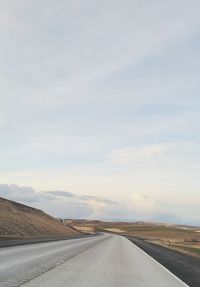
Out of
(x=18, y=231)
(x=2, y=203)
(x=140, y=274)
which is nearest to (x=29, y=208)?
(x=2, y=203)

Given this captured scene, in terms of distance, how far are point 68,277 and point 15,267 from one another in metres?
2.72

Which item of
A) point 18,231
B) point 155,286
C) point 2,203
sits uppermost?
point 2,203

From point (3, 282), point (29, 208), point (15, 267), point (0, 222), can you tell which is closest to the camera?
point (3, 282)

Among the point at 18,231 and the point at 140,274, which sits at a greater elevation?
the point at 18,231

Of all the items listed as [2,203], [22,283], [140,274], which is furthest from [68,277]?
[2,203]

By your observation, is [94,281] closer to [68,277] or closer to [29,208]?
[68,277]

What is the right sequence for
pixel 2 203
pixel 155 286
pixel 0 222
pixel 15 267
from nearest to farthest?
pixel 155 286
pixel 15 267
pixel 0 222
pixel 2 203

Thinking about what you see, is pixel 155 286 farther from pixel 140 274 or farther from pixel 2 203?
pixel 2 203

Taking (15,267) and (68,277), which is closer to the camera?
(68,277)

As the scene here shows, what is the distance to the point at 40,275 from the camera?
582 inches

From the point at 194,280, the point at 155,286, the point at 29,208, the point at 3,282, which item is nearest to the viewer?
the point at 3,282

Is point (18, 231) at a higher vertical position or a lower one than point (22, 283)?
higher

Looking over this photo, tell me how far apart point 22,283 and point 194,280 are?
7.81m

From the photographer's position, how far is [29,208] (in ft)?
402
